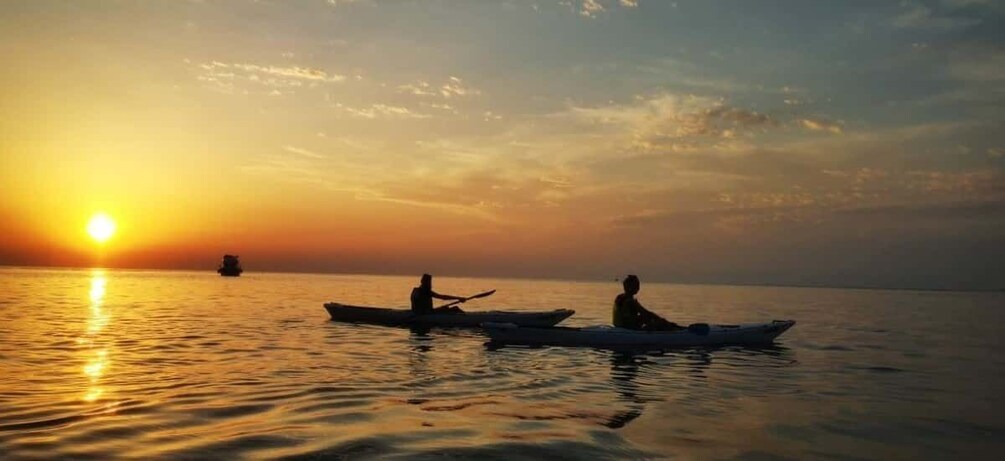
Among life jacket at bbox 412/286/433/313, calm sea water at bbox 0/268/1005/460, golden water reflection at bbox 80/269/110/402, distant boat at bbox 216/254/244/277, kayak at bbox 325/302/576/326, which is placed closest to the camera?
calm sea water at bbox 0/268/1005/460

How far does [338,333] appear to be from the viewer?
26078 mm

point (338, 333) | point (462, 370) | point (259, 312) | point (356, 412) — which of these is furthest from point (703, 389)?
point (259, 312)

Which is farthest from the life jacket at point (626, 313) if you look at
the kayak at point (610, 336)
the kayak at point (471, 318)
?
the kayak at point (471, 318)

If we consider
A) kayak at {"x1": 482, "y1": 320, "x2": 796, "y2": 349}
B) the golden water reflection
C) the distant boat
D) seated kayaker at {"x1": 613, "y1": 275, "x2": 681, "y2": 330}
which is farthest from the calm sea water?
the distant boat

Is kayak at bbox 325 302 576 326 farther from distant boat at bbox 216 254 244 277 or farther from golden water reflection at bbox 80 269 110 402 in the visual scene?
distant boat at bbox 216 254 244 277

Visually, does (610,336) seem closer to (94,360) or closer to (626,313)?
(626,313)

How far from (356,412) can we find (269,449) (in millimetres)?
2647

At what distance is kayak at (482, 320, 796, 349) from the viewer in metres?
21.7

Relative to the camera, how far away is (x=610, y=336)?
70.8ft

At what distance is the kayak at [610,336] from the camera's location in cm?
2166

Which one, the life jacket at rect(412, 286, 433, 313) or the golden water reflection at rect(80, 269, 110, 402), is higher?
the life jacket at rect(412, 286, 433, 313)

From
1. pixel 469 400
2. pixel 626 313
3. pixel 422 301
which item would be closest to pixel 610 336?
pixel 626 313

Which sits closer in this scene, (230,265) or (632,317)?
(632,317)

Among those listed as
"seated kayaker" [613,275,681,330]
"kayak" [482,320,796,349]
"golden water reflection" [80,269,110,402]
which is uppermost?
"seated kayaker" [613,275,681,330]
